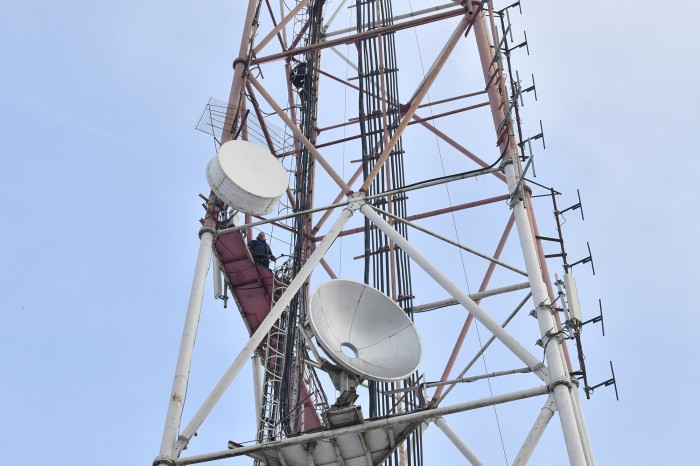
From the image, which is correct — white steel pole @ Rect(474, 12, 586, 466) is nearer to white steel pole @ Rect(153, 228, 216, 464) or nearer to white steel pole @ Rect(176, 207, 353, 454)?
white steel pole @ Rect(176, 207, 353, 454)

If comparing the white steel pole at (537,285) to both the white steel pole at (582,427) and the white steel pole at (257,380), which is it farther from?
the white steel pole at (257,380)

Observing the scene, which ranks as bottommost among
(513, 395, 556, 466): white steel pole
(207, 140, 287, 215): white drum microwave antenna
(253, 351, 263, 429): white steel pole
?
(513, 395, 556, 466): white steel pole

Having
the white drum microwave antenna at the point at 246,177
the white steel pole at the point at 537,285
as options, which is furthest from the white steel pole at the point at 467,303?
the white drum microwave antenna at the point at 246,177

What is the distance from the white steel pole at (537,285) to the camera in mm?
15141

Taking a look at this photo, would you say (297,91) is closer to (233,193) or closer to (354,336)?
(233,193)

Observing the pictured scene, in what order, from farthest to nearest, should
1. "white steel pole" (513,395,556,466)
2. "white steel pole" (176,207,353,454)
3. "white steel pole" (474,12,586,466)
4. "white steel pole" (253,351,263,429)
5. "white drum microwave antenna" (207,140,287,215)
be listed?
1. "white steel pole" (253,351,263,429)
2. "white drum microwave antenna" (207,140,287,215)
3. "white steel pole" (176,207,353,454)
4. "white steel pole" (513,395,556,466)
5. "white steel pole" (474,12,586,466)

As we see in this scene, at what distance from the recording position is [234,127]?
22547mm

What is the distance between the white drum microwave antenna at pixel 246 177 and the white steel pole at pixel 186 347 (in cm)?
99

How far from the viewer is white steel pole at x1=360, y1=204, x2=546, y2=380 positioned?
16.5 meters

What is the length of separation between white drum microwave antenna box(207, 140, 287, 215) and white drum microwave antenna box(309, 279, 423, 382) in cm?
353

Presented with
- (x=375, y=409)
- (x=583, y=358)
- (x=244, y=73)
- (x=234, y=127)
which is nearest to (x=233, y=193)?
(x=234, y=127)

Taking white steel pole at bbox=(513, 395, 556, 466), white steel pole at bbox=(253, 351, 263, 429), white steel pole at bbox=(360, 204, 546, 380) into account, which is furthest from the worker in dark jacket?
white steel pole at bbox=(513, 395, 556, 466)

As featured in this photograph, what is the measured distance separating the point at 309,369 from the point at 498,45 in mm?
8851

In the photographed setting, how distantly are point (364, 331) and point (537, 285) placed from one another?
137 inches
